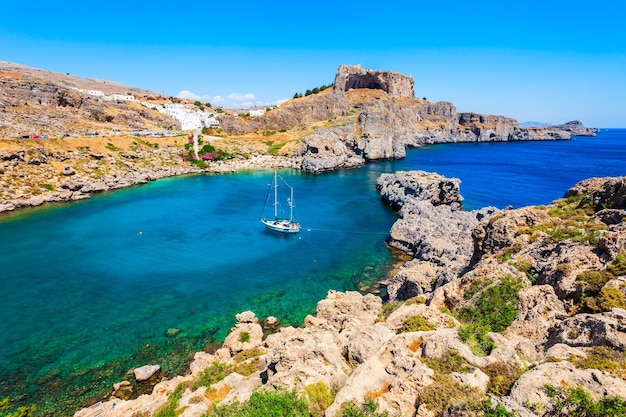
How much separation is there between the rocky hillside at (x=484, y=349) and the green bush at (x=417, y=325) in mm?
49

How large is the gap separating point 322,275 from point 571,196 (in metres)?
24.7

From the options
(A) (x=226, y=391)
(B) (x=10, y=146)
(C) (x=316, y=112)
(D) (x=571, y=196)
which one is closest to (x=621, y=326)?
(A) (x=226, y=391)

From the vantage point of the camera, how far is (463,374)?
10523 mm

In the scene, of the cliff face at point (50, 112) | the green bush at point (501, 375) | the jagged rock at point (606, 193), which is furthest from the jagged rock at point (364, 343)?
the cliff face at point (50, 112)

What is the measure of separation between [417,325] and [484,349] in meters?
3.33

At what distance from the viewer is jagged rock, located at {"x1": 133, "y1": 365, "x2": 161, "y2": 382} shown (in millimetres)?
22500

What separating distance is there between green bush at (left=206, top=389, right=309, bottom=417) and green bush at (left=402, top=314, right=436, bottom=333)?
21.4 ft

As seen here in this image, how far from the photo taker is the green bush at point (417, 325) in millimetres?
15130

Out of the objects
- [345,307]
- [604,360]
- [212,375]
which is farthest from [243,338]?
[604,360]

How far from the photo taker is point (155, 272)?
38469 millimetres

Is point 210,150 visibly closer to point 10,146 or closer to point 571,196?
point 10,146

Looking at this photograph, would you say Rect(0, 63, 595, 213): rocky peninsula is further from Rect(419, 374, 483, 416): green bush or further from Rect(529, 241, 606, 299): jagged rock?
Rect(529, 241, 606, 299): jagged rock

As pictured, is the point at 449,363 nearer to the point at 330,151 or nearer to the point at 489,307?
the point at 489,307

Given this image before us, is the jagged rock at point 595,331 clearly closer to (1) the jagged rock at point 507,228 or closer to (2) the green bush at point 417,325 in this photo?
(2) the green bush at point 417,325
